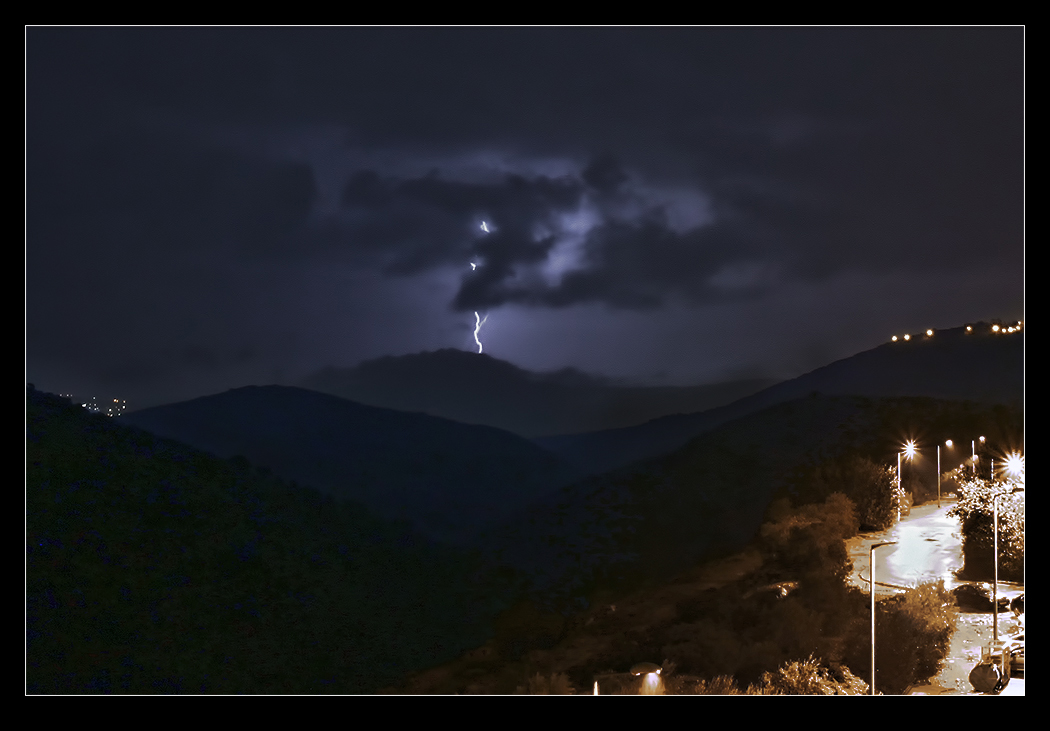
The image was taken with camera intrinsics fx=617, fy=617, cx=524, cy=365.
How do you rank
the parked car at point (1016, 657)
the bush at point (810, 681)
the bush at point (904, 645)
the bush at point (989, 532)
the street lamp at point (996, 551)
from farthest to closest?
the bush at point (989, 532) → the street lamp at point (996, 551) → the bush at point (904, 645) → the bush at point (810, 681) → the parked car at point (1016, 657)

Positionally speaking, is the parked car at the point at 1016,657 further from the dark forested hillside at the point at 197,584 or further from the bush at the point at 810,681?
the dark forested hillside at the point at 197,584

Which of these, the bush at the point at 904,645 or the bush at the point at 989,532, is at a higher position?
the bush at the point at 989,532

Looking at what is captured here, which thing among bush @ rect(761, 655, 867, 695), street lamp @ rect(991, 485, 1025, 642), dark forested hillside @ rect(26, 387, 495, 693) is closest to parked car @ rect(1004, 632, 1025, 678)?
street lamp @ rect(991, 485, 1025, 642)

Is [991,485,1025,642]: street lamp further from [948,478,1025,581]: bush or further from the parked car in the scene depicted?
the parked car

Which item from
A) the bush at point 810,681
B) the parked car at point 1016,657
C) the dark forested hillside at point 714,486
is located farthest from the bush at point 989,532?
the bush at point 810,681

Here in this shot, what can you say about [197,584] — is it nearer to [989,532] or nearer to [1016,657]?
[1016,657]

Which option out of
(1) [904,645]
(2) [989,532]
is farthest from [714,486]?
(1) [904,645]

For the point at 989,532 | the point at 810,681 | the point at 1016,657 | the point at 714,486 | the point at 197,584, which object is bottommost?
the point at 810,681

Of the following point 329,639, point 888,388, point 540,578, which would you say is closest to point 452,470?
point 540,578

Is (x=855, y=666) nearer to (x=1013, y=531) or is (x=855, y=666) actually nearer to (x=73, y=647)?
(x=1013, y=531)
